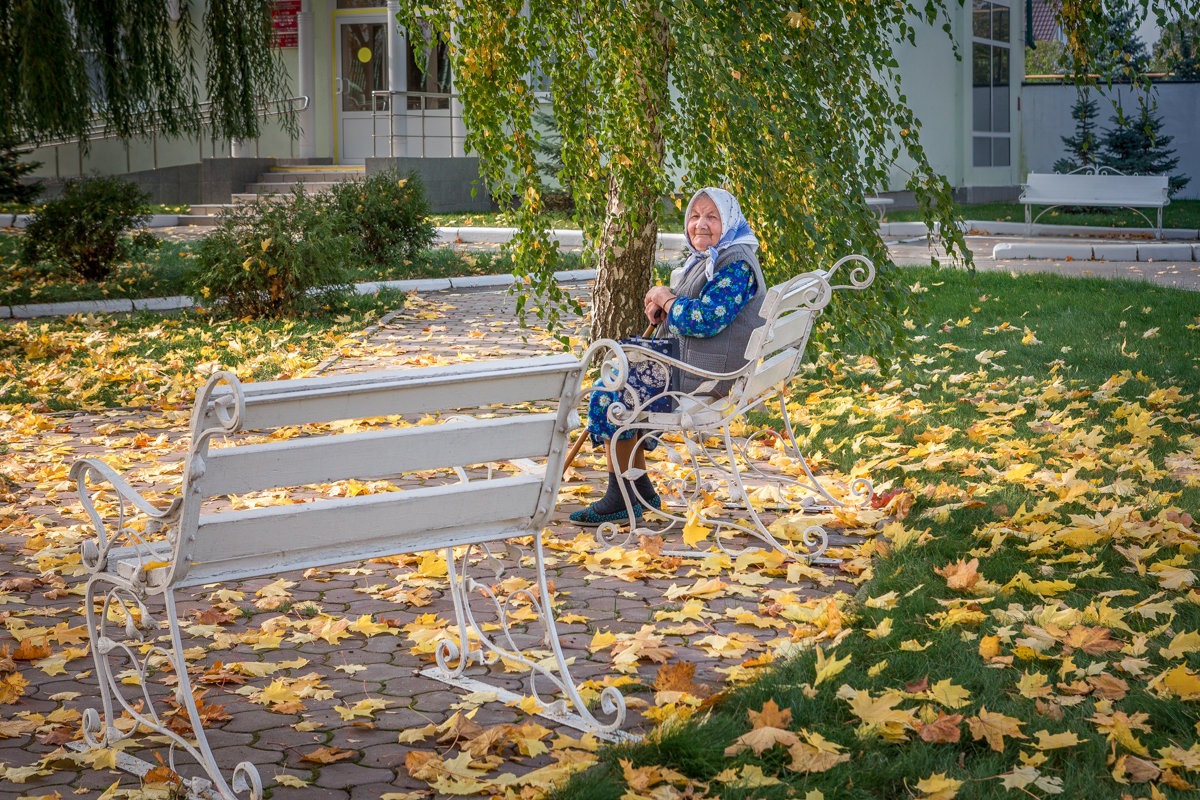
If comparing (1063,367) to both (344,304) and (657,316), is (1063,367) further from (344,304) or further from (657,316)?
(344,304)

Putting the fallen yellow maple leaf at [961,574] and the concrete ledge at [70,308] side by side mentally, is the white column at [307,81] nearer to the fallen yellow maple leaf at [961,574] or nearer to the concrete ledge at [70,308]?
the concrete ledge at [70,308]

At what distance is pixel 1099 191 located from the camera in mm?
19828

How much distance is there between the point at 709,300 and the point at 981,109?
24294 mm

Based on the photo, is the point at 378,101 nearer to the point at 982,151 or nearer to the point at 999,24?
the point at 982,151

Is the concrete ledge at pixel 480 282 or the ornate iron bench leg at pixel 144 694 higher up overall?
the concrete ledge at pixel 480 282

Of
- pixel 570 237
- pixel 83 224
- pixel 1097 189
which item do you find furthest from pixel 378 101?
pixel 1097 189

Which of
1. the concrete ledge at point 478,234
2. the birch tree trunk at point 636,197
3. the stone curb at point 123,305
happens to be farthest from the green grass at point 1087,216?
the birch tree trunk at point 636,197

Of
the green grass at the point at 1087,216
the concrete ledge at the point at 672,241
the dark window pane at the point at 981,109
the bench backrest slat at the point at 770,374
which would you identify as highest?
the dark window pane at the point at 981,109

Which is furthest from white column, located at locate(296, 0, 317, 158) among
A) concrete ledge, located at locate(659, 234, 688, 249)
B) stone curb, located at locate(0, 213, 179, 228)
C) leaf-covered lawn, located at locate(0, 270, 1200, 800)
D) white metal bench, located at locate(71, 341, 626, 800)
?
white metal bench, located at locate(71, 341, 626, 800)

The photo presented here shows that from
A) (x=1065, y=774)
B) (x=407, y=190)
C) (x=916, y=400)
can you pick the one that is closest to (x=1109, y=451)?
(x=916, y=400)

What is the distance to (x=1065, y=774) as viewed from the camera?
9.84 ft

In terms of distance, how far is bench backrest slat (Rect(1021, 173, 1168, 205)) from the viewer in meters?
19.5

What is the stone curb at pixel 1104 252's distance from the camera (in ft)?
53.5

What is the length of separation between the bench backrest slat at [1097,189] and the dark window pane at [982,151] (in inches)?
268
